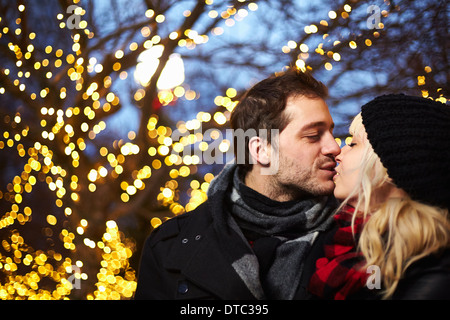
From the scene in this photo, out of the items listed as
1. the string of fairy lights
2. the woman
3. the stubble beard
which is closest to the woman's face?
the woman

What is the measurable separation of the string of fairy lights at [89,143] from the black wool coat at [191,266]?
773 mm

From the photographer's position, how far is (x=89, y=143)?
2771 mm

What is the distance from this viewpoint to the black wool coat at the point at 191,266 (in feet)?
4.99

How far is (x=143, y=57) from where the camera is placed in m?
2.63

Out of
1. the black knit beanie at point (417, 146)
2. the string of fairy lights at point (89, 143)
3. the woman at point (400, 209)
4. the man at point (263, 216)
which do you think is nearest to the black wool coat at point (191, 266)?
the man at point (263, 216)

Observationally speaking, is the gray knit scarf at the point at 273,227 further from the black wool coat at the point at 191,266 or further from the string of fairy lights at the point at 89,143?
the string of fairy lights at the point at 89,143

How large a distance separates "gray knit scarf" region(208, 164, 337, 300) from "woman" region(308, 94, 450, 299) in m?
0.14

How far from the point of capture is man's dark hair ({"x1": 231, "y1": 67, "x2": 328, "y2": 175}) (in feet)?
5.93

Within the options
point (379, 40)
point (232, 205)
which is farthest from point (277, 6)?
point (232, 205)

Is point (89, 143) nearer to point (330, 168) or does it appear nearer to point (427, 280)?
point (330, 168)

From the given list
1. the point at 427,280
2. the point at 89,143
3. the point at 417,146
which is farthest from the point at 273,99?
the point at 89,143

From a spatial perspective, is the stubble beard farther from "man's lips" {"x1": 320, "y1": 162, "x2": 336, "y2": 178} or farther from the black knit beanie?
the black knit beanie
